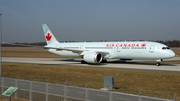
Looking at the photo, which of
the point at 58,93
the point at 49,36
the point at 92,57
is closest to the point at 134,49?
the point at 92,57

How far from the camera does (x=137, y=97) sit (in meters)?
8.80

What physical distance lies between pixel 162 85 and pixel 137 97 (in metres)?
9.50

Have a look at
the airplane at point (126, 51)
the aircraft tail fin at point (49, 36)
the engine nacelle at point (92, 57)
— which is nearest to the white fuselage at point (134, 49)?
the airplane at point (126, 51)

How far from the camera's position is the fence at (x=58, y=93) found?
30.9 ft

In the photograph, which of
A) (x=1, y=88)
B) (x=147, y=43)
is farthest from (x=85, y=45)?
(x=1, y=88)

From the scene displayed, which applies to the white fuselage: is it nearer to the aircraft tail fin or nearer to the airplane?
the airplane

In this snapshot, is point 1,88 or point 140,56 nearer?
point 1,88

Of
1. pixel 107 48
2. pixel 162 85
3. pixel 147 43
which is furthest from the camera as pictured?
pixel 107 48

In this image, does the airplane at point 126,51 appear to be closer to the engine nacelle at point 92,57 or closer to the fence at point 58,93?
the engine nacelle at point 92,57

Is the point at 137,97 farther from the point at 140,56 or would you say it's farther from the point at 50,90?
the point at 140,56

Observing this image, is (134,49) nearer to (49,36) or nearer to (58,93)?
(49,36)

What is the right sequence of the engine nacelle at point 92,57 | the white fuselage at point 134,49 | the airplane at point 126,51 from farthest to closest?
the engine nacelle at point 92,57, the airplane at point 126,51, the white fuselage at point 134,49

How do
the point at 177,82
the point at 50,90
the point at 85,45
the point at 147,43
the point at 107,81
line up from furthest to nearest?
the point at 85,45, the point at 147,43, the point at 177,82, the point at 107,81, the point at 50,90

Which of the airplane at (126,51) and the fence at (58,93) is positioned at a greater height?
the airplane at (126,51)
